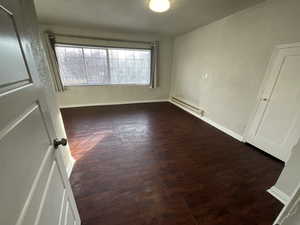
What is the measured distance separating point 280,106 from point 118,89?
4116 millimetres

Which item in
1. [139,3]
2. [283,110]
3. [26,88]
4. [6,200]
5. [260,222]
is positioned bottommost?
[260,222]

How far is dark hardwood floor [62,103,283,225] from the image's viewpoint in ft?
4.48

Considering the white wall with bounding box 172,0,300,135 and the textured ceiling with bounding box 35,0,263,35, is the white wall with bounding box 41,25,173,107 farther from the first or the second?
the white wall with bounding box 172,0,300,135

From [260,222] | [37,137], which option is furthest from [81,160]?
[260,222]

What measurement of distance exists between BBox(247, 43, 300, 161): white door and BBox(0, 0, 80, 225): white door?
288 cm

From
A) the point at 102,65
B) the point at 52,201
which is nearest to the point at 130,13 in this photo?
the point at 102,65

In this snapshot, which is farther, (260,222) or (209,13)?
(209,13)

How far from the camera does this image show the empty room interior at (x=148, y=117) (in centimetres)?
59

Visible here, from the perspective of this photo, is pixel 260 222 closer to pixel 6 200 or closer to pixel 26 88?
pixel 6 200

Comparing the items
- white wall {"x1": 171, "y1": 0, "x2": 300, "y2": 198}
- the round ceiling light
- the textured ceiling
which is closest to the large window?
the textured ceiling

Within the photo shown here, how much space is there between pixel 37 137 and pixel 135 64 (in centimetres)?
443

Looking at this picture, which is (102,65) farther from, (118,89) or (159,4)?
(159,4)

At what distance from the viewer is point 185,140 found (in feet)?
8.84

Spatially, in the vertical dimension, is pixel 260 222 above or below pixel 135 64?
below
